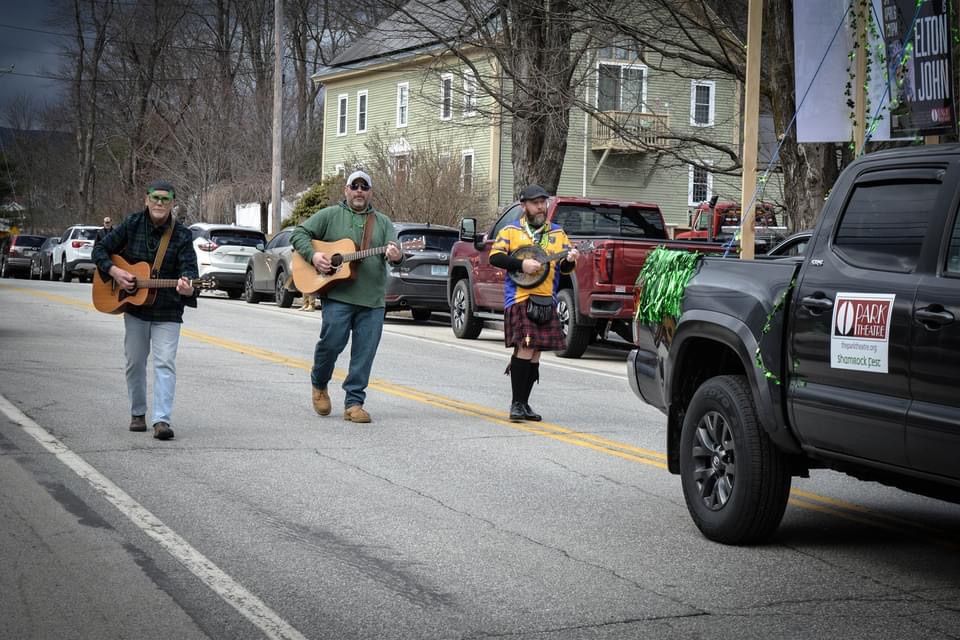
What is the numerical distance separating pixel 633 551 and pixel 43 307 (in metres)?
19.4

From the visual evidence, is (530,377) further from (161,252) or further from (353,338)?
(161,252)

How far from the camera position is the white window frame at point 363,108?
51375 millimetres

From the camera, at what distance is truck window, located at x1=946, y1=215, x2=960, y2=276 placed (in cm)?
552

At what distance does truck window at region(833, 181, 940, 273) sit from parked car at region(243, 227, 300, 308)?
21561 millimetres

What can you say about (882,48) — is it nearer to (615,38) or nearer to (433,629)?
(433,629)

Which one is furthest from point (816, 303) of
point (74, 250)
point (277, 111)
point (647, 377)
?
point (74, 250)

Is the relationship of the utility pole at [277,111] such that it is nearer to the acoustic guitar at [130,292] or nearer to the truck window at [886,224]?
the acoustic guitar at [130,292]

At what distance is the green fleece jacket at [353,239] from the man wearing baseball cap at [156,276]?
1.06 metres

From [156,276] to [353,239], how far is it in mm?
1622

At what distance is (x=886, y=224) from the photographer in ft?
19.8

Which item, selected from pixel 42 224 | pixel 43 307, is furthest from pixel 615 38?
pixel 42 224

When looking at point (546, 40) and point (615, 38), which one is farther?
point (546, 40)

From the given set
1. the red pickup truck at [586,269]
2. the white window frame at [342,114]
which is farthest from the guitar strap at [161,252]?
the white window frame at [342,114]

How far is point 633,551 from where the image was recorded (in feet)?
21.6
